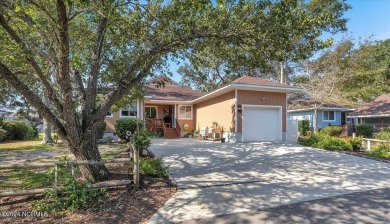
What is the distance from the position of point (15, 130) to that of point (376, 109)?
3333 cm

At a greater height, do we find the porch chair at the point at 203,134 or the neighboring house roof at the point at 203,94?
the neighboring house roof at the point at 203,94

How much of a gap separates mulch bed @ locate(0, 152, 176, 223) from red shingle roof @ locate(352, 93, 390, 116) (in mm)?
25296

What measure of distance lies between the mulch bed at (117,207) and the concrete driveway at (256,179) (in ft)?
1.00

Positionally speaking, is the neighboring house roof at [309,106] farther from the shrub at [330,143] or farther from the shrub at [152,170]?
the shrub at [152,170]

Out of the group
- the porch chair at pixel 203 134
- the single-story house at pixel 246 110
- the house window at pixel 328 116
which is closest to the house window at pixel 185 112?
the single-story house at pixel 246 110

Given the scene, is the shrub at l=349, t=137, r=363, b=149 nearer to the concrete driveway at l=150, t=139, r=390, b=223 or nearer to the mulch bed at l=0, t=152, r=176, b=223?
the concrete driveway at l=150, t=139, r=390, b=223

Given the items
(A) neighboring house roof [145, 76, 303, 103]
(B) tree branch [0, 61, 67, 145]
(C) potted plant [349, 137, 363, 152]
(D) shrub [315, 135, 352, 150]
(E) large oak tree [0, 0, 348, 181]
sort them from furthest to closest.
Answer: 1. (A) neighboring house roof [145, 76, 303, 103]
2. (C) potted plant [349, 137, 363, 152]
3. (D) shrub [315, 135, 352, 150]
4. (E) large oak tree [0, 0, 348, 181]
5. (B) tree branch [0, 61, 67, 145]

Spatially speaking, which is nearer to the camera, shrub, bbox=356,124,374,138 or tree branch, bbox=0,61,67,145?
tree branch, bbox=0,61,67,145

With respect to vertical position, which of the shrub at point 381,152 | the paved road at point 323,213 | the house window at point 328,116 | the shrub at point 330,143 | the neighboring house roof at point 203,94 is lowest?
the paved road at point 323,213

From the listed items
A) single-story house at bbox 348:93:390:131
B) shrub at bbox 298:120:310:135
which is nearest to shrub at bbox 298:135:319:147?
shrub at bbox 298:120:310:135

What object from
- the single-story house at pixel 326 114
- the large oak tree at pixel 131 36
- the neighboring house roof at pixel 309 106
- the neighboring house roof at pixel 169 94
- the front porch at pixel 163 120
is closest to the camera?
the large oak tree at pixel 131 36

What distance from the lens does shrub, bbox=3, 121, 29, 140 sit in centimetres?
1934

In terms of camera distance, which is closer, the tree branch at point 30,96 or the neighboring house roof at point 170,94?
the tree branch at point 30,96

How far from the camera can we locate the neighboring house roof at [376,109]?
2362cm
